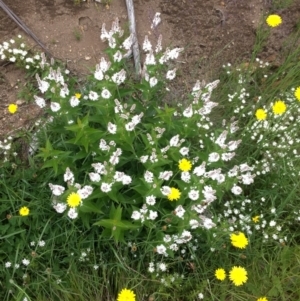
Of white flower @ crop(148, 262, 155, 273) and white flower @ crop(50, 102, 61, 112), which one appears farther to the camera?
white flower @ crop(148, 262, 155, 273)

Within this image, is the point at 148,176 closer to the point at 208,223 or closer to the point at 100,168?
the point at 100,168

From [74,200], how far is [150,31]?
1.76 metres

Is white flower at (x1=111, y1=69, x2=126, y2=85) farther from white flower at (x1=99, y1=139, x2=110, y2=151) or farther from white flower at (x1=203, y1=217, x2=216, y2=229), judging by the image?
white flower at (x1=203, y1=217, x2=216, y2=229)

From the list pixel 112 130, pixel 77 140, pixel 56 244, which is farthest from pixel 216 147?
pixel 56 244

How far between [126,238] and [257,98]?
1532 millimetres

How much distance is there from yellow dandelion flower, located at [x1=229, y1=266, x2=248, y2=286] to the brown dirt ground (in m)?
1.43

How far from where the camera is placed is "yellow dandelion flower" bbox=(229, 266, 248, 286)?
2.57 meters

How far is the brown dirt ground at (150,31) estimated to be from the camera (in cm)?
318

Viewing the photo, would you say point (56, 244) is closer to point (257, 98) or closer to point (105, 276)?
point (105, 276)

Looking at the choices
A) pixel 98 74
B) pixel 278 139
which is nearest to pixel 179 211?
pixel 98 74

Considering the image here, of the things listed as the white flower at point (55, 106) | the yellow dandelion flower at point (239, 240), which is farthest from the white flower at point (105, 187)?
the yellow dandelion flower at point (239, 240)

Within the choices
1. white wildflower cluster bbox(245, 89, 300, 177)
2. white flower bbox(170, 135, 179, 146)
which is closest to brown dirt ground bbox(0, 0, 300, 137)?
white wildflower cluster bbox(245, 89, 300, 177)

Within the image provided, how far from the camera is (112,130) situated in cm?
224

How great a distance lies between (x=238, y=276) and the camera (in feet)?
8.46
